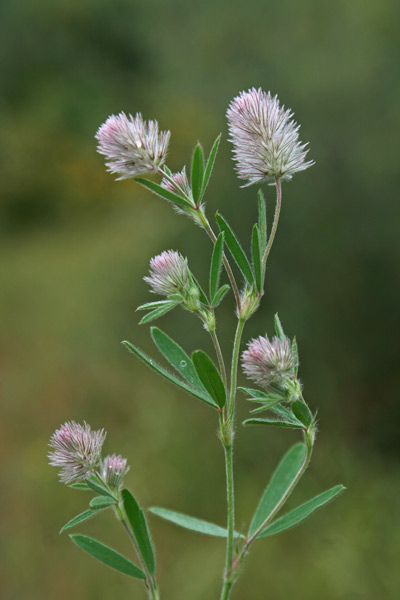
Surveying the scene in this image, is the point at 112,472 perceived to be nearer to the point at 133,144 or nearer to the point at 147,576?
the point at 147,576

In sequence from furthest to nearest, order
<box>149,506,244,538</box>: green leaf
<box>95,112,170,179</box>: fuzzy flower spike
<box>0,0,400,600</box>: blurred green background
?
<box>0,0,400,600</box>: blurred green background < <box>149,506,244,538</box>: green leaf < <box>95,112,170,179</box>: fuzzy flower spike

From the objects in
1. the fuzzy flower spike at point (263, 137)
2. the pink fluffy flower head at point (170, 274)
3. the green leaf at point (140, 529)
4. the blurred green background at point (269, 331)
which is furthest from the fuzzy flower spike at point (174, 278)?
the blurred green background at point (269, 331)

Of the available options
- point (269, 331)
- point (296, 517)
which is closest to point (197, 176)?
point (296, 517)

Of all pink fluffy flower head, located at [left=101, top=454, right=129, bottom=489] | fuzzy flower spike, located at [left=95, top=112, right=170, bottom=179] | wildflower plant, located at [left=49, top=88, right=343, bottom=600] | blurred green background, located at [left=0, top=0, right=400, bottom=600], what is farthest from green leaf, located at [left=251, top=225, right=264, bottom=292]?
blurred green background, located at [left=0, top=0, right=400, bottom=600]

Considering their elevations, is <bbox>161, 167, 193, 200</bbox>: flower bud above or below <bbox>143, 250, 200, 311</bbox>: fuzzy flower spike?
above

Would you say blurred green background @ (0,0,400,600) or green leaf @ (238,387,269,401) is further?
blurred green background @ (0,0,400,600)

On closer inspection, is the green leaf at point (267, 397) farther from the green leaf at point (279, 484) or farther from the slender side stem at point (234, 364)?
the green leaf at point (279, 484)

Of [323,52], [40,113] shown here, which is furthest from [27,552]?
[40,113]

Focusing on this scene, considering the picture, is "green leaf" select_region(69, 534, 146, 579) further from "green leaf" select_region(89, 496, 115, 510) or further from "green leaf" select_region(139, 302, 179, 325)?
"green leaf" select_region(139, 302, 179, 325)
